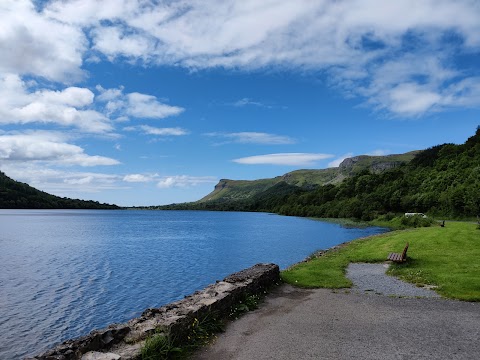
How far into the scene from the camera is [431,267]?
83.5 ft

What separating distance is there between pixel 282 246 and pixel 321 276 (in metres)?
39.7

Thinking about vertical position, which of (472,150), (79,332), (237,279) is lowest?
(79,332)

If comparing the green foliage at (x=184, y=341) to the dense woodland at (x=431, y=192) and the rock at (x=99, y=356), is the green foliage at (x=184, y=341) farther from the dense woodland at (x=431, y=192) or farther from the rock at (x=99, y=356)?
the dense woodland at (x=431, y=192)

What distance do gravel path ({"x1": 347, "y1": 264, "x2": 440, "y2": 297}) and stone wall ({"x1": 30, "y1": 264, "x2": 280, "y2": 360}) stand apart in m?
6.83

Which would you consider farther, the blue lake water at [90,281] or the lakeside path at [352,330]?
the blue lake water at [90,281]

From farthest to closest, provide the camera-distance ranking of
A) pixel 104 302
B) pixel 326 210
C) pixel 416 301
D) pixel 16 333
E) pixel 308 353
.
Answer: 1. pixel 326 210
2. pixel 104 302
3. pixel 16 333
4. pixel 416 301
5. pixel 308 353

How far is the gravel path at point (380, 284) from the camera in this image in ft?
63.3

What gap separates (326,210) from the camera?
174 m

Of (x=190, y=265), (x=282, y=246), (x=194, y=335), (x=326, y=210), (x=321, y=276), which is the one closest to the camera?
(x=194, y=335)

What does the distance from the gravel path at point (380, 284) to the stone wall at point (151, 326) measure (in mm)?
6832

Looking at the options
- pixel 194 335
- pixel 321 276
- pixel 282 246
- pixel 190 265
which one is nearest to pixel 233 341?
pixel 194 335

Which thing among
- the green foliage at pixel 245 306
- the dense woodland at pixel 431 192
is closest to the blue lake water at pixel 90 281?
the green foliage at pixel 245 306

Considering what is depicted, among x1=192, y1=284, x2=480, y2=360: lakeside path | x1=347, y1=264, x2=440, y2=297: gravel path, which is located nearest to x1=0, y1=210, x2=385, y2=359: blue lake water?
x1=192, y1=284, x2=480, y2=360: lakeside path

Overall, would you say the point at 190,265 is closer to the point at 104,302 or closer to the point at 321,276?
the point at 104,302
